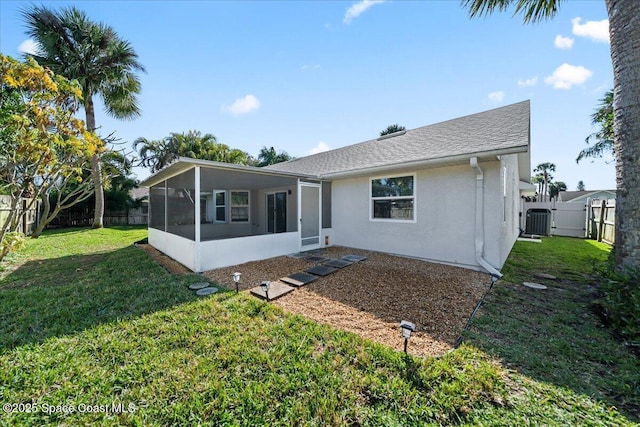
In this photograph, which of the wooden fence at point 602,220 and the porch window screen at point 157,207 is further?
the wooden fence at point 602,220

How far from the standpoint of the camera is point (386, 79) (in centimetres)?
980

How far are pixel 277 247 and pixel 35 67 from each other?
7708mm

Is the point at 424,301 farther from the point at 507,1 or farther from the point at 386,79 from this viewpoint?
the point at 386,79

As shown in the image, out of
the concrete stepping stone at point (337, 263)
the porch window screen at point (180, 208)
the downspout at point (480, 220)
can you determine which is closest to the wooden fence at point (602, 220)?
the downspout at point (480, 220)

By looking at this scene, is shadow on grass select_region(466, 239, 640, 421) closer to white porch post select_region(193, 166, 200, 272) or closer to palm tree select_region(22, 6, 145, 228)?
white porch post select_region(193, 166, 200, 272)

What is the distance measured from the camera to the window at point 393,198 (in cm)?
738

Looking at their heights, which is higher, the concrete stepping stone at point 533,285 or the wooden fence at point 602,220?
the wooden fence at point 602,220

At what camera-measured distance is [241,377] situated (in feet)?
8.14

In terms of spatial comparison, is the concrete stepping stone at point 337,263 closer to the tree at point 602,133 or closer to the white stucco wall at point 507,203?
the white stucco wall at point 507,203

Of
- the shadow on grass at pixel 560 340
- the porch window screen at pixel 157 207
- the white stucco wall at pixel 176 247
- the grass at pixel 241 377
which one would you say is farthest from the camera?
the porch window screen at pixel 157 207

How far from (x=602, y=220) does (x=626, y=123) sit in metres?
11.2

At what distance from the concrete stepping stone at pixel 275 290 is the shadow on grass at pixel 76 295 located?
45.0 inches

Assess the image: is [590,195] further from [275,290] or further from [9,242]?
[9,242]

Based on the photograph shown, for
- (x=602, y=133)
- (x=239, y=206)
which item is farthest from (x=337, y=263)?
(x=602, y=133)
